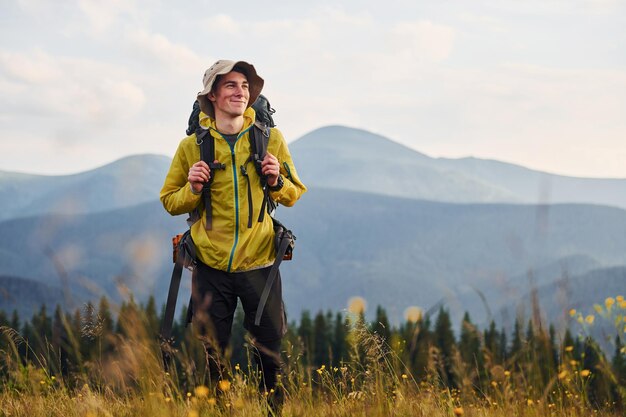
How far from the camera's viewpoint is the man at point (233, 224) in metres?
5.16

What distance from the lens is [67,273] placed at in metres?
3.62

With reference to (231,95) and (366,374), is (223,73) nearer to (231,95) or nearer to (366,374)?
(231,95)

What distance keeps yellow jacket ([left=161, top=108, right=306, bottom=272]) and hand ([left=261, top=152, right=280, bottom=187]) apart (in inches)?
4.8

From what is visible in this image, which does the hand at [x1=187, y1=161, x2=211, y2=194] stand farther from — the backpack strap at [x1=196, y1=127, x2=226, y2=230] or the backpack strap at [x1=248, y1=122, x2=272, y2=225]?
the backpack strap at [x1=248, y1=122, x2=272, y2=225]

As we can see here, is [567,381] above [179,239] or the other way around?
the other way around

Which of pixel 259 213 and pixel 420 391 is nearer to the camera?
pixel 420 391

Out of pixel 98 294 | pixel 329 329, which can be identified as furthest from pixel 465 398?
pixel 329 329

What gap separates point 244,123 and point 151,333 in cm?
183

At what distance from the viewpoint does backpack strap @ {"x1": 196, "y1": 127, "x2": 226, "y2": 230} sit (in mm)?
5211

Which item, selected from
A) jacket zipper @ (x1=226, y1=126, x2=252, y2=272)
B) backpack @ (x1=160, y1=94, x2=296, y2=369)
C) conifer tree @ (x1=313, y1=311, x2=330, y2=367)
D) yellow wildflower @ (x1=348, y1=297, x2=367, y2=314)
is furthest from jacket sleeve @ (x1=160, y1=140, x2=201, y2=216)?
conifer tree @ (x1=313, y1=311, x2=330, y2=367)

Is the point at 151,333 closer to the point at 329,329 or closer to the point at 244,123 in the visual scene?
the point at 244,123

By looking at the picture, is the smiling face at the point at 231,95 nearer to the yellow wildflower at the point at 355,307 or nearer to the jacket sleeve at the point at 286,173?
the jacket sleeve at the point at 286,173

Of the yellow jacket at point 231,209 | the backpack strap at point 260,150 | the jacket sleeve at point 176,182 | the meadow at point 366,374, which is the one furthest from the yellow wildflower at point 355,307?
the jacket sleeve at point 176,182

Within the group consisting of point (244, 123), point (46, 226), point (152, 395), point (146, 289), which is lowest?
point (152, 395)
